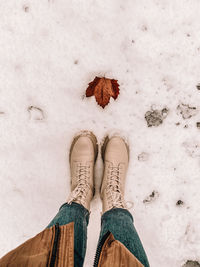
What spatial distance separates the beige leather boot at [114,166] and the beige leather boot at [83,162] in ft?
0.23

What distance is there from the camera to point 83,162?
133 cm

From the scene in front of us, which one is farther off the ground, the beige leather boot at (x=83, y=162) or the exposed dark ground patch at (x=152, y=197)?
the beige leather boot at (x=83, y=162)

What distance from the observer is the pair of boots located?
129 centimetres

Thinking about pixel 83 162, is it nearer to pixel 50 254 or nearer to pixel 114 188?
pixel 114 188

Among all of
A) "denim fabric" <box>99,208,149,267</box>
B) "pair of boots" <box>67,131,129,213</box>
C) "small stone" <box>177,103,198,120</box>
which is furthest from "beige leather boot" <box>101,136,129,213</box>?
"small stone" <box>177,103,198,120</box>

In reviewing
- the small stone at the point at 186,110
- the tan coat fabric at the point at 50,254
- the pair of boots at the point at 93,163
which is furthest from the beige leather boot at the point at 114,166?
the tan coat fabric at the point at 50,254

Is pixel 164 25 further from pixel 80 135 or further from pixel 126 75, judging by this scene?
pixel 80 135

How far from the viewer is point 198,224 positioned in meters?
1.30

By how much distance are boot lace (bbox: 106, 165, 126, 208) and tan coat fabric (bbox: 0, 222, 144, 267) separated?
41 centimetres

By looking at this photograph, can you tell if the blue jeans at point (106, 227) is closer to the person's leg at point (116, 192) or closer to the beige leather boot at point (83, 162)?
the person's leg at point (116, 192)

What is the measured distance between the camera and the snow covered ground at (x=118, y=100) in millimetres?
1274

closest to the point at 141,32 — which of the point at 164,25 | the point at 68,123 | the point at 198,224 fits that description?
the point at 164,25

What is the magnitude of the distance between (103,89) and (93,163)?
41 cm

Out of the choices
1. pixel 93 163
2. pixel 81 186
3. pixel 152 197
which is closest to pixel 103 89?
pixel 93 163
